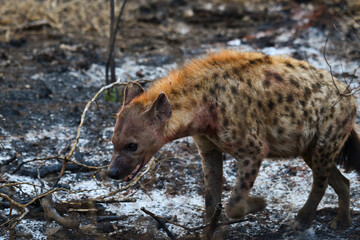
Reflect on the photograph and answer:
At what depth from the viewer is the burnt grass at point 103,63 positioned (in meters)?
3.29

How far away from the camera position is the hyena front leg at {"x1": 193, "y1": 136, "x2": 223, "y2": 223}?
3.08m

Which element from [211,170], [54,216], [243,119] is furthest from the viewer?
[211,170]

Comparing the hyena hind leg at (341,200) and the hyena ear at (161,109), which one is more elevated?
the hyena ear at (161,109)

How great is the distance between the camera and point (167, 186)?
376 cm

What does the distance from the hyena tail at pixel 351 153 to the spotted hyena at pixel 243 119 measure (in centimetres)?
12

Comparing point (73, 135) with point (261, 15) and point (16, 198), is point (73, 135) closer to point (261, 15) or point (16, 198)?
point (16, 198)

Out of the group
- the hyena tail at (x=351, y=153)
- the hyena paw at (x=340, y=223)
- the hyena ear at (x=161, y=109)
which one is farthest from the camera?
the hyena tail at (x=351, y=153)

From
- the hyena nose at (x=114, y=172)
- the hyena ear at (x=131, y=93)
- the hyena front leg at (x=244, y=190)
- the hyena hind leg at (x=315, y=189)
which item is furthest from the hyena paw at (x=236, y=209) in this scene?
the hyena ear at (x=131, y=93)

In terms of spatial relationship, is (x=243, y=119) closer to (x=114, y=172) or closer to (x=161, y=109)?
(x=161, y=109)

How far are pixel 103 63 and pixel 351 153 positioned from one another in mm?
3067

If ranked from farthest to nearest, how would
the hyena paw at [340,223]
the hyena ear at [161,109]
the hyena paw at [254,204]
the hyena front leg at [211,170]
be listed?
the hyena paw at [340,223], the hyena front leg at [211,170], the hyena paw at [254,204], the hyena ear at [161,109]

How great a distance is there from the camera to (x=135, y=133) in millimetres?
2748

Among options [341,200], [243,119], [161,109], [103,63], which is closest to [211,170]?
[243,119]

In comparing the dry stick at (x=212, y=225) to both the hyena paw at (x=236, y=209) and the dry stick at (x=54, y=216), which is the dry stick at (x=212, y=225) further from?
the dry stick at (x=54, y=216)
